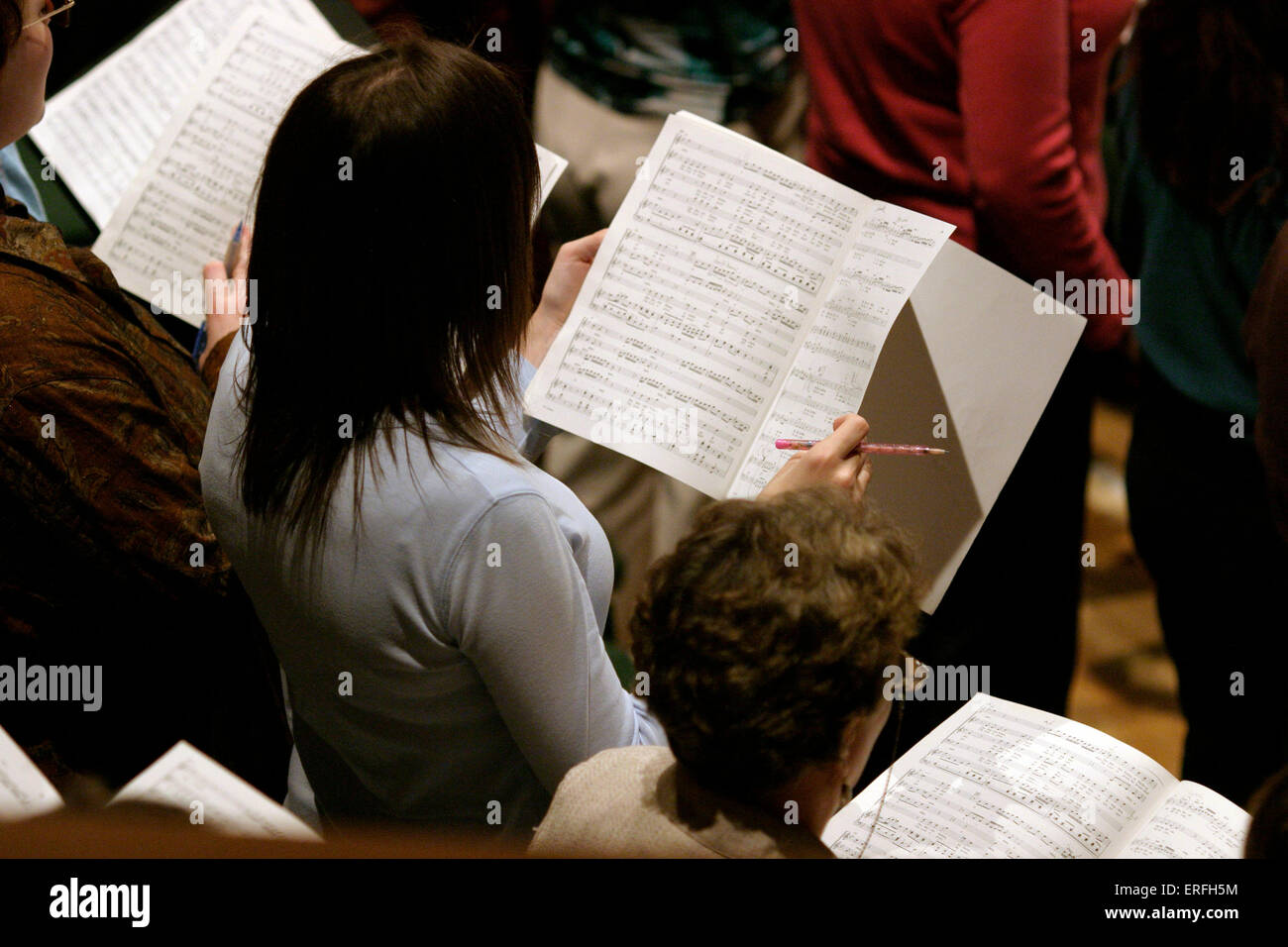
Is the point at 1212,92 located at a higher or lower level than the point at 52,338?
higher

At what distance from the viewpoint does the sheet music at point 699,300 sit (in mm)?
1524

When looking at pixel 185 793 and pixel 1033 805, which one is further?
pixel 1033 805

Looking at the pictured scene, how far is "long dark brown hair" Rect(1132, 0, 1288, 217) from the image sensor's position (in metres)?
1.84

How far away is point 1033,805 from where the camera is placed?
4.22ft

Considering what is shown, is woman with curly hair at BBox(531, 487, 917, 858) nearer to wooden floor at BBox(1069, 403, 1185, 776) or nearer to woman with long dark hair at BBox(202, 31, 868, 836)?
woman with long dark hair at BBox(202, 31, 868, 836)

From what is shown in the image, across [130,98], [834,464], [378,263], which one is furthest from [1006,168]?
[130,98]

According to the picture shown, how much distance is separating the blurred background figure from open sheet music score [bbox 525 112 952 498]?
71 cm

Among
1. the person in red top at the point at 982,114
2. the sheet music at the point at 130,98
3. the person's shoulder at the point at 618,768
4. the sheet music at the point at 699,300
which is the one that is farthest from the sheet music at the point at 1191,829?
the sheet music at the point at 130,98

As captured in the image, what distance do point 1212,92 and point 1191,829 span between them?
1.17 meters

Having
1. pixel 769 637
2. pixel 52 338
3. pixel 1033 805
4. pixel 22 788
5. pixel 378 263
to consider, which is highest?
pixel 378 263

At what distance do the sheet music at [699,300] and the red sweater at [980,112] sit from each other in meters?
0.45

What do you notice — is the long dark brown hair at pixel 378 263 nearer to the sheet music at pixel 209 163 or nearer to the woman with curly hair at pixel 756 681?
the woman with curly hair at pixel 756 681

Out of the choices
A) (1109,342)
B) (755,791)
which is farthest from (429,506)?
(1109,342)

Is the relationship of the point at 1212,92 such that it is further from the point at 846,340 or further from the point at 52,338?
the point at 52,338
